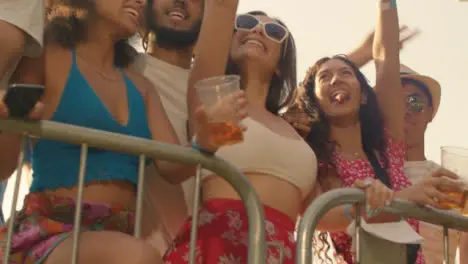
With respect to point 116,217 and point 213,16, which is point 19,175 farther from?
point 213,16

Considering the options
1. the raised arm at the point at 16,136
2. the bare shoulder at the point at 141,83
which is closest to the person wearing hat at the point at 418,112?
the bare shoulder at the point at 141,83

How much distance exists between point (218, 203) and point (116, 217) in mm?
455

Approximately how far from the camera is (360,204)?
95.7 inches

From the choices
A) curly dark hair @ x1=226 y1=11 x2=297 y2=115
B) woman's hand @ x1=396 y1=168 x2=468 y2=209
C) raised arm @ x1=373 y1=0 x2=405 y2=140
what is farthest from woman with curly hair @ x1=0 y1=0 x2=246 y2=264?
raised arm @ x1=373 y1=0 x2=405 y2=140

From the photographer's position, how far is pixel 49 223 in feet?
6.66

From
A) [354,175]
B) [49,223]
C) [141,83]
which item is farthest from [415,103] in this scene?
[49,223]

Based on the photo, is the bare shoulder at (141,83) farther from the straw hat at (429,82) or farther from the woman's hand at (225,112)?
the straw hat at (429,82)

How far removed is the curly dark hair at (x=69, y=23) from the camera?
7.89 feet

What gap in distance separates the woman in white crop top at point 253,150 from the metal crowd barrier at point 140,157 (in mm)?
237

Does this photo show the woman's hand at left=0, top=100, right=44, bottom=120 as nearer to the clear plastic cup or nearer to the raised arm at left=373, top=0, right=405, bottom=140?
the clear plastic cup

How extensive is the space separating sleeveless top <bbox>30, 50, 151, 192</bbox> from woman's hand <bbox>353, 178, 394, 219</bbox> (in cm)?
77

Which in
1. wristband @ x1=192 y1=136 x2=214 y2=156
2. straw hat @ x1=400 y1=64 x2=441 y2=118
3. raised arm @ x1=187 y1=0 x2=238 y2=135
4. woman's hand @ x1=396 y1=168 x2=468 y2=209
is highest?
straw hat @ x1=400 y1=64 x2=441 y2=118

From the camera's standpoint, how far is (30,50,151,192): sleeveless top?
86.2 inches

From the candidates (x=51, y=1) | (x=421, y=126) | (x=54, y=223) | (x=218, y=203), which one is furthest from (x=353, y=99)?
(x=54, y=223)
